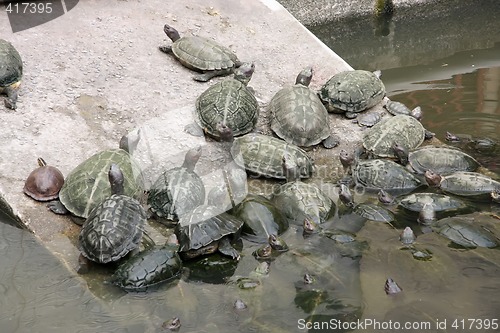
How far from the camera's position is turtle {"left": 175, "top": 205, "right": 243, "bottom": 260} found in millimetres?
5285

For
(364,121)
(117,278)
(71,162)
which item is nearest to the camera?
(117,278)

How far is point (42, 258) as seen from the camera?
5.32 metres

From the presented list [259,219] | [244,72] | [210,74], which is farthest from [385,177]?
[210,74]

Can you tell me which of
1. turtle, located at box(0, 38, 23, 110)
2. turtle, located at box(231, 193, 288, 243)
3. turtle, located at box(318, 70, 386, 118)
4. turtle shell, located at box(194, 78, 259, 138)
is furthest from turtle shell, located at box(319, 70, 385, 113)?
turtle, located at box(0, 38, 23, 110)

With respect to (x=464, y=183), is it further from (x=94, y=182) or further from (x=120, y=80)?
(x=120, y=80)

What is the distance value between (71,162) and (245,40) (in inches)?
127

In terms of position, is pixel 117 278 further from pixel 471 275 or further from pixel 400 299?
pixel 471 275

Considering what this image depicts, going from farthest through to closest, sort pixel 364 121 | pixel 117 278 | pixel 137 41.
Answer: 1. pixel 137 41
2. pixel 364 121
3. pixel 117 278

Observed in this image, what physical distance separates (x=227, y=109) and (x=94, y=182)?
67.3 inches

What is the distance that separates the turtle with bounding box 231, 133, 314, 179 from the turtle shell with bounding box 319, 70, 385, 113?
1089mm

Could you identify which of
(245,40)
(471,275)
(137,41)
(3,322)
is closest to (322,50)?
(245,40)

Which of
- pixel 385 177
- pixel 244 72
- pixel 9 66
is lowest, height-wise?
pixel 9 66

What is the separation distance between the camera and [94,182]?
18.9ft

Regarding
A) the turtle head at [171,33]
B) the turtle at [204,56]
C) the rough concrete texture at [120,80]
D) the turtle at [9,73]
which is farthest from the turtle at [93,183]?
the turtle head at [171,33]
